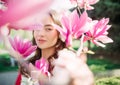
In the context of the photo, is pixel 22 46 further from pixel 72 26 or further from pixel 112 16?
pixel 112 16

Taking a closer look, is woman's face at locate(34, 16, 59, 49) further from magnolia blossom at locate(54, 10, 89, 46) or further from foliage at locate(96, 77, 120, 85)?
foliage at locate(96, 77, 120, 85)

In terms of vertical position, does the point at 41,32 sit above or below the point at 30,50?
above

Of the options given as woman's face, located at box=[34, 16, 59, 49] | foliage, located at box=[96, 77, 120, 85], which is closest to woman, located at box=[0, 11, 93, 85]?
woman's face, located at box=[34, 16, 59, 49]

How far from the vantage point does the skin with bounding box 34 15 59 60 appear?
324 cm

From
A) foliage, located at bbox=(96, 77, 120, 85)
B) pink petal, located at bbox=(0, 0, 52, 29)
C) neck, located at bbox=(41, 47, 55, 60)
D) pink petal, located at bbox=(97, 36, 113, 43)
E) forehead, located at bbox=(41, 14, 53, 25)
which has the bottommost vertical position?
foliage, located at bbox=(96, 77, 120, 85)

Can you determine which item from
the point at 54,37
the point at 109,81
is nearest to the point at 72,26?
the point at 54,37

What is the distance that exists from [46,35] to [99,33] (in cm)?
35

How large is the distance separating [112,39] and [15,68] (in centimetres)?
67

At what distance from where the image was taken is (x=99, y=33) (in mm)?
3314

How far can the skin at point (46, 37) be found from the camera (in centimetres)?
324

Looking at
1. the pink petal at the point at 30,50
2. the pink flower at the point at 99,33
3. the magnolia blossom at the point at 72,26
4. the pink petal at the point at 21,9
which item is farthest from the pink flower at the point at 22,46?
the pink flower at the point at 99,33

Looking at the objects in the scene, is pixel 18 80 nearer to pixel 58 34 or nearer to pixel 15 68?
pixel 15 68

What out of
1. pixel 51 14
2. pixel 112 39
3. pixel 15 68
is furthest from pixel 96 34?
pixel 15 68

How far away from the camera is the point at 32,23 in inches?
127
